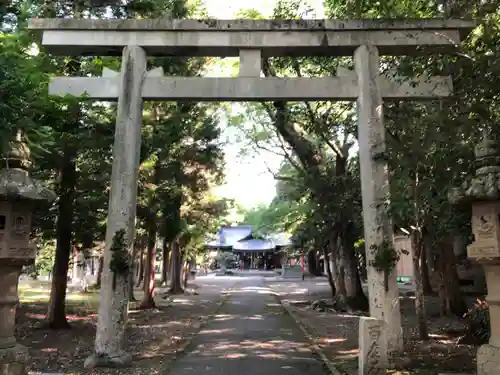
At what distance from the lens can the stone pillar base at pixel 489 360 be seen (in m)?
5.76

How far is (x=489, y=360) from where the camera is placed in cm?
585

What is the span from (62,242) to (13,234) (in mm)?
7005

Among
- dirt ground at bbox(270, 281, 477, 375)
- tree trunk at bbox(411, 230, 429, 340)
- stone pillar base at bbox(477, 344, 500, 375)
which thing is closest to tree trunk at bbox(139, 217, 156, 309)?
dirt ground at bbox(270, 281, 477, 375)

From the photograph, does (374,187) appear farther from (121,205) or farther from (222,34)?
(121,205)

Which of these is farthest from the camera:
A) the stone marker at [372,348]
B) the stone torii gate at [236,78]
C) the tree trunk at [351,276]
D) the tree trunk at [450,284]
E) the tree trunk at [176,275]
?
the tree trunk at [176,275]

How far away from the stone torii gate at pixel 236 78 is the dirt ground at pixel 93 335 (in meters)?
2.70

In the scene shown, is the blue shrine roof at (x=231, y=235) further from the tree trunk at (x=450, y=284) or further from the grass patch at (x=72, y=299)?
the tree trunk at (x=450, y=284)

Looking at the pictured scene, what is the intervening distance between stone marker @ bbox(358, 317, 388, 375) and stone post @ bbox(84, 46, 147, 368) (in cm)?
443

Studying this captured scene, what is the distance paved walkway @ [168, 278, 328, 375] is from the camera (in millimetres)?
8297

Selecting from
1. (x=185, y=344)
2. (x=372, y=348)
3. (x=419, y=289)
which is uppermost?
(x=419, y=289)

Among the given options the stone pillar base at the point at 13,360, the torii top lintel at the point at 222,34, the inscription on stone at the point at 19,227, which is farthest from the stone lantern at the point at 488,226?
the stone pillar base at the point at 13,360

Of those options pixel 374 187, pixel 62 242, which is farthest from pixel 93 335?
pixel 374 187

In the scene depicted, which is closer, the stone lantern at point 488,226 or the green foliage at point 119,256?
the stone lantern at point 488,226

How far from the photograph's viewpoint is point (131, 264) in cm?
848
